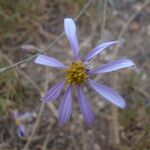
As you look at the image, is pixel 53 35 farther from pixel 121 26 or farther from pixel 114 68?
pixel 114 68

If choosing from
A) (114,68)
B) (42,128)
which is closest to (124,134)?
(42,128)

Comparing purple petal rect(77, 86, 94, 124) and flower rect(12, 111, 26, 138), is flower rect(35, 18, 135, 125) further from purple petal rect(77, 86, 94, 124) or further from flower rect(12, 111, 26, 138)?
flower rect(12, 111, 26, 138)

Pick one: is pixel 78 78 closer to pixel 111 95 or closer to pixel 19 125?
pixel 111 95

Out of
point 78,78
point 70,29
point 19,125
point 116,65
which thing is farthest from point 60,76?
point 116,65

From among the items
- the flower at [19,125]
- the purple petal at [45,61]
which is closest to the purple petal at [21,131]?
the flower at [19,125]

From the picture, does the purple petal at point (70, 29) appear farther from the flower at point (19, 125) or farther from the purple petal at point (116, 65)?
the flower at point (19, 125)

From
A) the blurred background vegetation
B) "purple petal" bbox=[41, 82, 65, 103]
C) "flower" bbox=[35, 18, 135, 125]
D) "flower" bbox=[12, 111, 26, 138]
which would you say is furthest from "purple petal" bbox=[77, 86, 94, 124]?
"flower" bbox=[12, 111, 26, 138]

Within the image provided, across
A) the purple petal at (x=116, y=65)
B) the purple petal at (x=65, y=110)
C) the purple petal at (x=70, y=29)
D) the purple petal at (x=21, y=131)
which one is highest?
the purple petal at (x=21, y=131)
